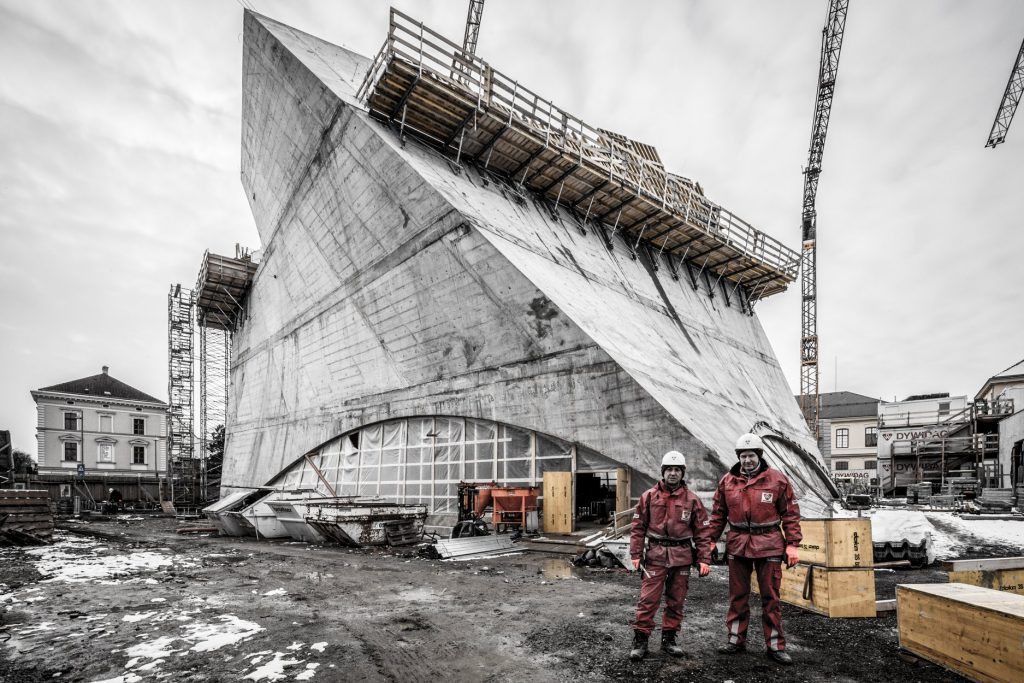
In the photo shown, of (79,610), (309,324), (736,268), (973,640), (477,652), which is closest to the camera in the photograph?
(973,640)

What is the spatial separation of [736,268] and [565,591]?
85.8ft

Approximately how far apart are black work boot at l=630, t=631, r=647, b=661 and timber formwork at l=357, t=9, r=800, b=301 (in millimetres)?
15096

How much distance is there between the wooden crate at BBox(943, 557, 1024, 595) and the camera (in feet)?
20.1

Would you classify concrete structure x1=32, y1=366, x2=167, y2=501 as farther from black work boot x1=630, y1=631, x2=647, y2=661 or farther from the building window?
black work boot x1=630, y1=631, x2=647, y2=661

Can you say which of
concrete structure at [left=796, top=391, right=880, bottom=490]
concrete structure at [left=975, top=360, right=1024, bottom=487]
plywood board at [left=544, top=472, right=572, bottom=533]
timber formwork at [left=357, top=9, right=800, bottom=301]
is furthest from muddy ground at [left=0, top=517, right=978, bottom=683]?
concrete structure at [left=796, top=391, right=880, bottom=490]

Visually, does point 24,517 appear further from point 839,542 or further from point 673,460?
point 839,542

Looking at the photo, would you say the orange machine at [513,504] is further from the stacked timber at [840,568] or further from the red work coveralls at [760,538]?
the red work coveralls at [760,538]

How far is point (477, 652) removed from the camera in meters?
5.39

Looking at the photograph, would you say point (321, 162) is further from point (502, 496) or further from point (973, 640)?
point (973, 640)

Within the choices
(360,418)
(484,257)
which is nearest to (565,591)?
(484,257)

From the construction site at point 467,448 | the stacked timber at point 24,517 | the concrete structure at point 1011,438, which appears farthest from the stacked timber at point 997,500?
the stacked timber at point 24,517

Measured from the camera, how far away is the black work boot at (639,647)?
16.2 ft

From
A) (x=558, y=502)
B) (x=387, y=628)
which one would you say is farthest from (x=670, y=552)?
(x=558, y=502)

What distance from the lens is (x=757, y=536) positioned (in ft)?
16.7
